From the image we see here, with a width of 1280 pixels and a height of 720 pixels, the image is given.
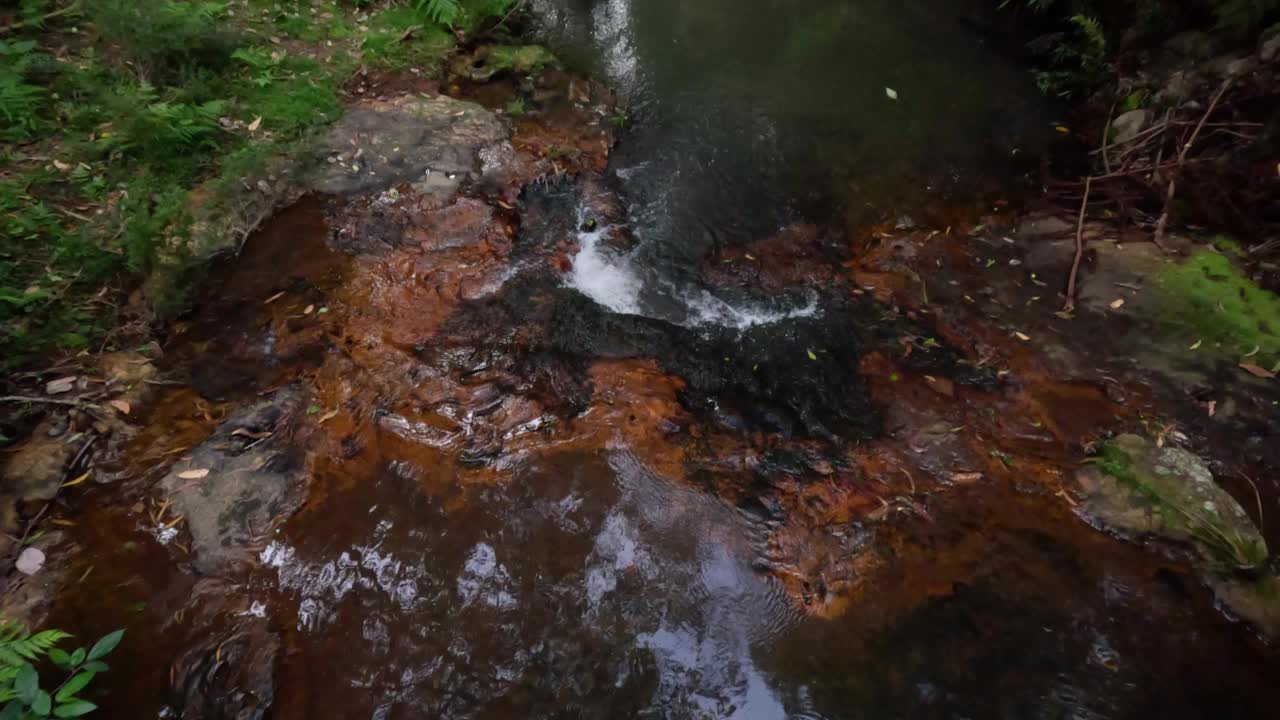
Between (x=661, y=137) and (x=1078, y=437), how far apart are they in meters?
5.42

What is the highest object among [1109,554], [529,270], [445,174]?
[445,174]

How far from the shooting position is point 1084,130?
24.1ft

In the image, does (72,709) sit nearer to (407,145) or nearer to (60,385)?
(60,385)

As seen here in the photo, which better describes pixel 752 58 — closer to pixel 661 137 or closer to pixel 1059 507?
pixel 661 137

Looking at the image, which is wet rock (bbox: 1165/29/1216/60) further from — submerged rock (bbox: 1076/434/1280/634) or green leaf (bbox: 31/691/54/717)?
green leaf (bbox: 31/691/54/717)

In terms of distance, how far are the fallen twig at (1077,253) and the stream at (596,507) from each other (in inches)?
43.9

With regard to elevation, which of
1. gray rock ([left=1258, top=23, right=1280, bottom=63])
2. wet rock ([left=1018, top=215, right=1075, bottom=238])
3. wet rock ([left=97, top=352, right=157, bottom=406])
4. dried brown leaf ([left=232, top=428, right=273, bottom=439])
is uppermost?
gray rock ([left=1258, top=23, right=1280, bottom=63])

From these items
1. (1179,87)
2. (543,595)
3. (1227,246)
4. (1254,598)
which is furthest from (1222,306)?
(543,595)

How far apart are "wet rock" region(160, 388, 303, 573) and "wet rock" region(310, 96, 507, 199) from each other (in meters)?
2.74

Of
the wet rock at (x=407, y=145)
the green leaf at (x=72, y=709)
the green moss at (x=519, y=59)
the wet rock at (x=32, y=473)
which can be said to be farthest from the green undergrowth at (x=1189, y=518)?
the green moss at (x=519, y=59)

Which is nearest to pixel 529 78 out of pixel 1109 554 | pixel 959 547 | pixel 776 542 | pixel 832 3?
pixel 832 3

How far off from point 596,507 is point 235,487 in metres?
2.27

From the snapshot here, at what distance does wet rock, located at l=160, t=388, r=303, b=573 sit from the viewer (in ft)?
11.0

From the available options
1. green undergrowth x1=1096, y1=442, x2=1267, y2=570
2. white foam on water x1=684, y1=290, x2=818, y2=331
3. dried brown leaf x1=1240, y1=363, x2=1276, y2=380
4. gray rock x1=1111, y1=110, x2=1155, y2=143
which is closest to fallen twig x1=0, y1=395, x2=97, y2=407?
white foam on water x1=684, y1=290, x2=818, y2=331
